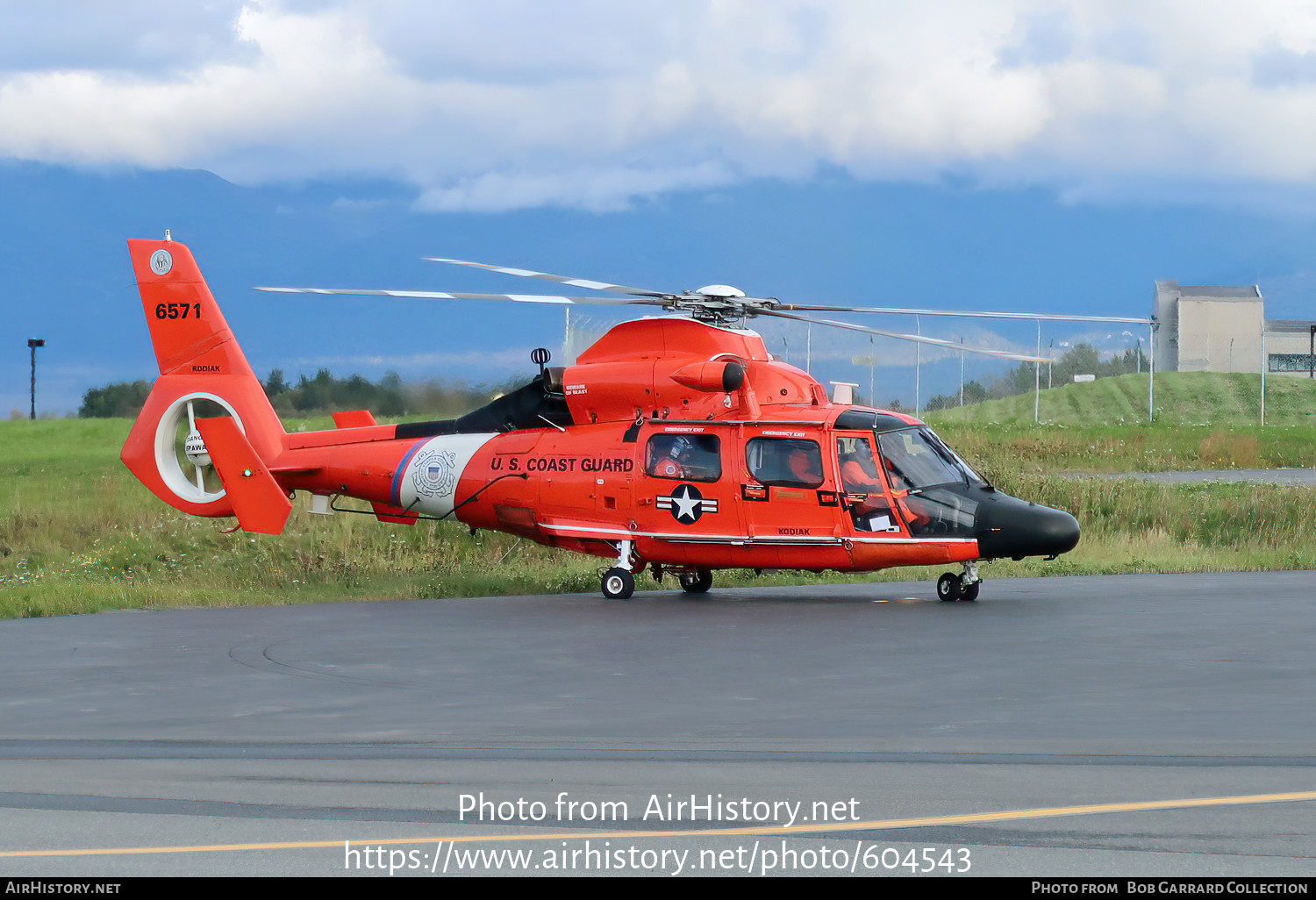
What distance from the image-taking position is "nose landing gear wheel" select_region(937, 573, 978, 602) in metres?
18.0

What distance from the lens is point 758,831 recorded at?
6863 millimetres

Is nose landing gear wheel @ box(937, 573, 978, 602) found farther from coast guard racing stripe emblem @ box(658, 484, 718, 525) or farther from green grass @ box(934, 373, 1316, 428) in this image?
green grass @ box(934, 373, 1316, 428)

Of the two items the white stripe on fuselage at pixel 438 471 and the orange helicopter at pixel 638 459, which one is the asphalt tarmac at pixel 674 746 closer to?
the orange helicopter at pixel 638 459

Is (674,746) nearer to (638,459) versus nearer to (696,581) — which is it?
(638,459)

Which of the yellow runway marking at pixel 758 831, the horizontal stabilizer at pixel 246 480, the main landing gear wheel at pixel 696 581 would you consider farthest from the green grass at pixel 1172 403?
the yellow runway marking at pixel 758 831

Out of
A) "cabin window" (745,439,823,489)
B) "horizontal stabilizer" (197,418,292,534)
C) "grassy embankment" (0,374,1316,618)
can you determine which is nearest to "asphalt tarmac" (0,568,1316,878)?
"cabin window" (745,439,823,489)

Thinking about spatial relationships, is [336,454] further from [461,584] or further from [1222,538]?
[1222,538]

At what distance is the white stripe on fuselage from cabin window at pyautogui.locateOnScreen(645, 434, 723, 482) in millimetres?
2764

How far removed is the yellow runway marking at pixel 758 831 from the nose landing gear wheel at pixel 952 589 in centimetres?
1064

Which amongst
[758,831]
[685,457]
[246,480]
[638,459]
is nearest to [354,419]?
[246,480]

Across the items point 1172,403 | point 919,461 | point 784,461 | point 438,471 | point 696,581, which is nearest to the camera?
point 919,461

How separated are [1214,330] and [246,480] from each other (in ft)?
287

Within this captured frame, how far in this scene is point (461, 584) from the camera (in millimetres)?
20891

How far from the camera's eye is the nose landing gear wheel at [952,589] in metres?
18.0
